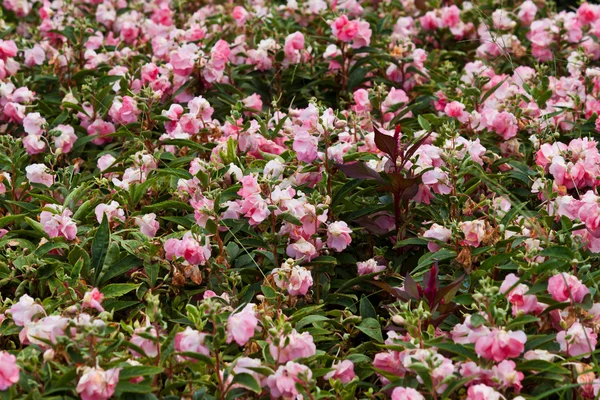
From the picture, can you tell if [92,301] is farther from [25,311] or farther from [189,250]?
[189,250]

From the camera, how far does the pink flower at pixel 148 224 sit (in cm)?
273

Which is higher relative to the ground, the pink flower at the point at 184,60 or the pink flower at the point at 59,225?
the pink flower at the point at 184,60

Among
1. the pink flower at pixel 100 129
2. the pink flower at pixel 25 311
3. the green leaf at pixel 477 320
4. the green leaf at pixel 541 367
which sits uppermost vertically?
the green leaf at pixel 477 320

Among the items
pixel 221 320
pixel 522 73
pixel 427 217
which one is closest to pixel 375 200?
pixel 427 217

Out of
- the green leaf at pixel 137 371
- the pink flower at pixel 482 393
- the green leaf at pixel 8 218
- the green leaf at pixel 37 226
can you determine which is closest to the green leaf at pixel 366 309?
the pink flower at pixel 482 393

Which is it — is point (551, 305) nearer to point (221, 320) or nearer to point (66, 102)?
point (221, 320)

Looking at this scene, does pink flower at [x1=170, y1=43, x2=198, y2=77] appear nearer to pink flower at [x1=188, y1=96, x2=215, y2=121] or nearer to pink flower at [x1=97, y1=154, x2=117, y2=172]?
pink flower at [x1=188, y1=96, x2=215, y2=121]

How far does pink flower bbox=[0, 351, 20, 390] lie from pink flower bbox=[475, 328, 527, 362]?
1.02 metres

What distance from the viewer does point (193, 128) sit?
128 inches

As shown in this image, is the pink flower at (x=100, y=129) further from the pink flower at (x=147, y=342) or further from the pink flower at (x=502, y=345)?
the pink flower at (x=502, y=345)

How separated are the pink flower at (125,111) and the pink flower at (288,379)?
1.52 metres

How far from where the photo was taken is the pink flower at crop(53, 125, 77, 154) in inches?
131

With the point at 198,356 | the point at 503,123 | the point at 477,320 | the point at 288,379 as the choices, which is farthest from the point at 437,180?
the point at 198,356

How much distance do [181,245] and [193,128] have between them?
2.75ft
